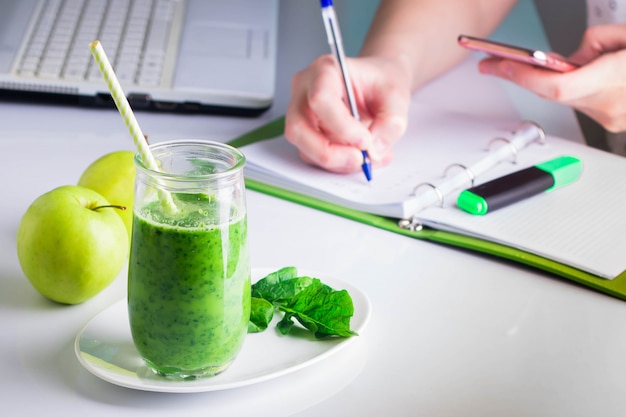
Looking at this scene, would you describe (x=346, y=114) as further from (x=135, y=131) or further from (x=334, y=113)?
(x=135, y=131)

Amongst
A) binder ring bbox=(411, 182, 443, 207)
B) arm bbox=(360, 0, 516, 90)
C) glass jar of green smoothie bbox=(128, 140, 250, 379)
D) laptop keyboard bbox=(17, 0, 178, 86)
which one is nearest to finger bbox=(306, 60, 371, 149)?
binder ring bbox=(411, 182, 443, 207)

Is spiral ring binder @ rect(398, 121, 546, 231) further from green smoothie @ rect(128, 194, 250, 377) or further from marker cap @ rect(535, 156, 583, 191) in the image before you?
green smoothie @ rect(128, 194, 250, 377)

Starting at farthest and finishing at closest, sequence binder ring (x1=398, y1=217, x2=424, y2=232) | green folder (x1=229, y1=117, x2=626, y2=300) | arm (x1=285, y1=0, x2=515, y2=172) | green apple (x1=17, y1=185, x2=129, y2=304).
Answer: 1. arm (x1=285, y1=0, x2=515, y2=172)
2. binder ring (x1=398, y1=217, x2=424, y2=232)
3. green folder (x1=229, y1=117, x2=626, y2=300)
4. green apple (x1=17, y1=185, x2=129, y2=304)

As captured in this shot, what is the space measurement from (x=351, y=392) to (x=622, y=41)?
0.80m

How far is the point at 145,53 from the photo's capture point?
136 cm

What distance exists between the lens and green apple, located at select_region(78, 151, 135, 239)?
0.87 metres

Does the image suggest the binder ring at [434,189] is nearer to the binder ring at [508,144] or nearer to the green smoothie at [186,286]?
the binder ring at [508,144]

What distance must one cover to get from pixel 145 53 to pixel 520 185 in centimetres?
67

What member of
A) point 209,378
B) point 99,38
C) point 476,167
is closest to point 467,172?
point 476,167

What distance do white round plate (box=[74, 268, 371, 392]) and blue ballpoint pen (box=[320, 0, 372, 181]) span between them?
0.34m

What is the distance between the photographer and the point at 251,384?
26.3 inches

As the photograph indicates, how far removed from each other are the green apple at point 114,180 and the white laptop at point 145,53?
16.3 inches

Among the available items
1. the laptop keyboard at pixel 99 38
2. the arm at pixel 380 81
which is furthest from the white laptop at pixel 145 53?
the arm at pixel 380 81

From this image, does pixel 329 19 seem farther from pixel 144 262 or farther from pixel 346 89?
pixel 144 262
